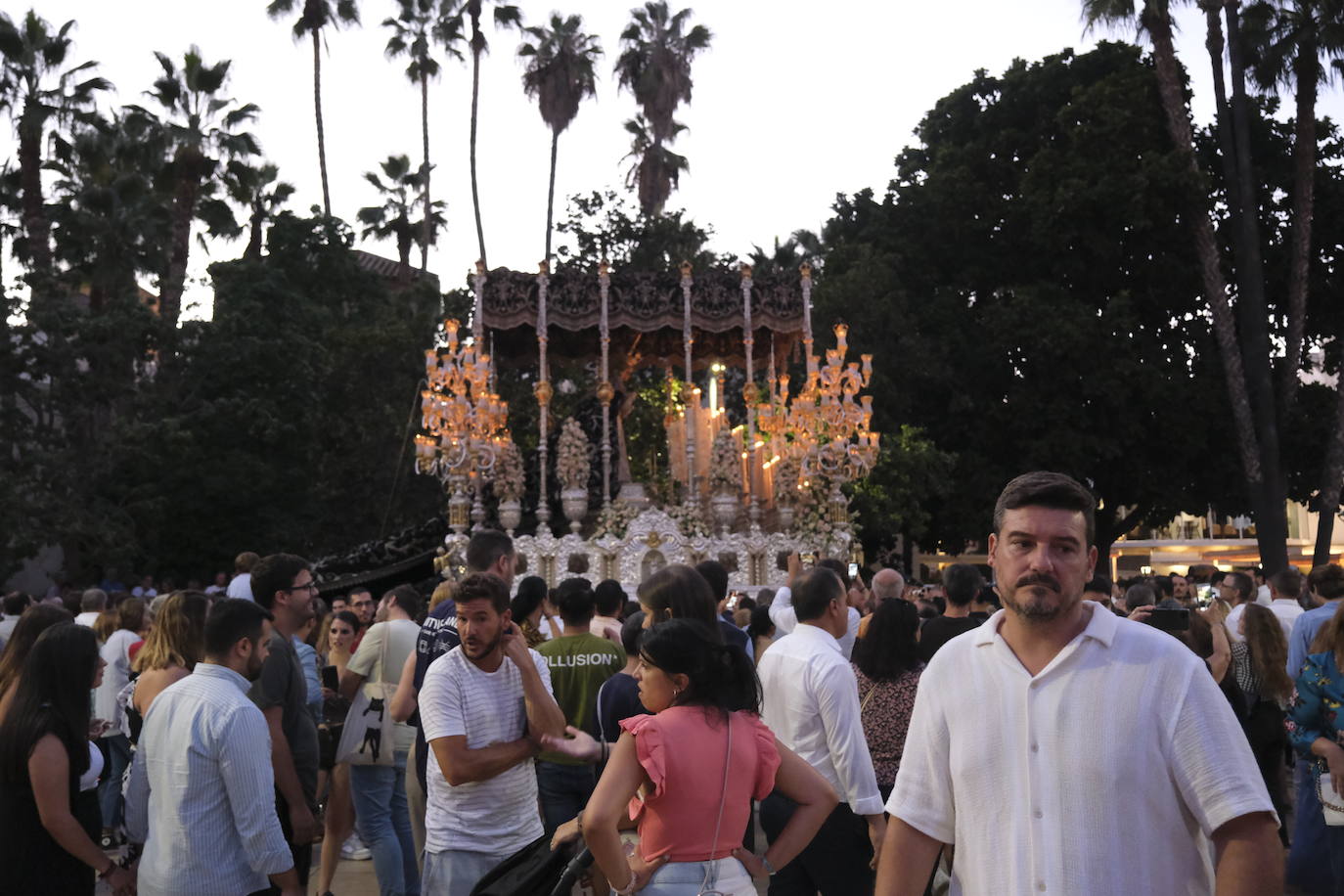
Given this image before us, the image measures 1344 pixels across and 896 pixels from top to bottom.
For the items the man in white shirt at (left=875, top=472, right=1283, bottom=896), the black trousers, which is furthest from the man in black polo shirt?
the man in white shirt at (left=875, top=472, right=1283, bottom=896)

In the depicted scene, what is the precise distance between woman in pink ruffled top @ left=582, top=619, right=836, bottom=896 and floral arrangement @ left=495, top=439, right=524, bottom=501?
15.8 m

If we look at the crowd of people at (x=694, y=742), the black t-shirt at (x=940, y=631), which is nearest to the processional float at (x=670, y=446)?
the black t-shirt at (x=940, y=631)

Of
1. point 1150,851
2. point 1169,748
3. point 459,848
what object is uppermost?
point 1169,748

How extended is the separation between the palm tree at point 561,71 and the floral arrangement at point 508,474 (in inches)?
939

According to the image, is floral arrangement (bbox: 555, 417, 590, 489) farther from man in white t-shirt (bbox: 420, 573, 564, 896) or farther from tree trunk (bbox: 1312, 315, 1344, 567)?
tree trunk (bbox: 1312, 315, 1344, 567)

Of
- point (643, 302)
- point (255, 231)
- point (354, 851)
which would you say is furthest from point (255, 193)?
point (354, 851)

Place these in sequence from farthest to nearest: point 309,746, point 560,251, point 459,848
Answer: point 560,251
point 309,746
point 459,848

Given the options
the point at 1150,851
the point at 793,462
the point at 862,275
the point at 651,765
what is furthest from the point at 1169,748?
the point at 862,275

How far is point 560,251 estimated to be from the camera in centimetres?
3516

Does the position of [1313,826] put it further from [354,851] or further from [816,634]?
[354,851]

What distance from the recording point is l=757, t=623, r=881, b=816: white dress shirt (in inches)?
215

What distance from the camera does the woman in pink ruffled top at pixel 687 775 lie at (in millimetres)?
3742

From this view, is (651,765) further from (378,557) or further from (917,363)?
(917,363)

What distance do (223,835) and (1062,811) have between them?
111 inches
